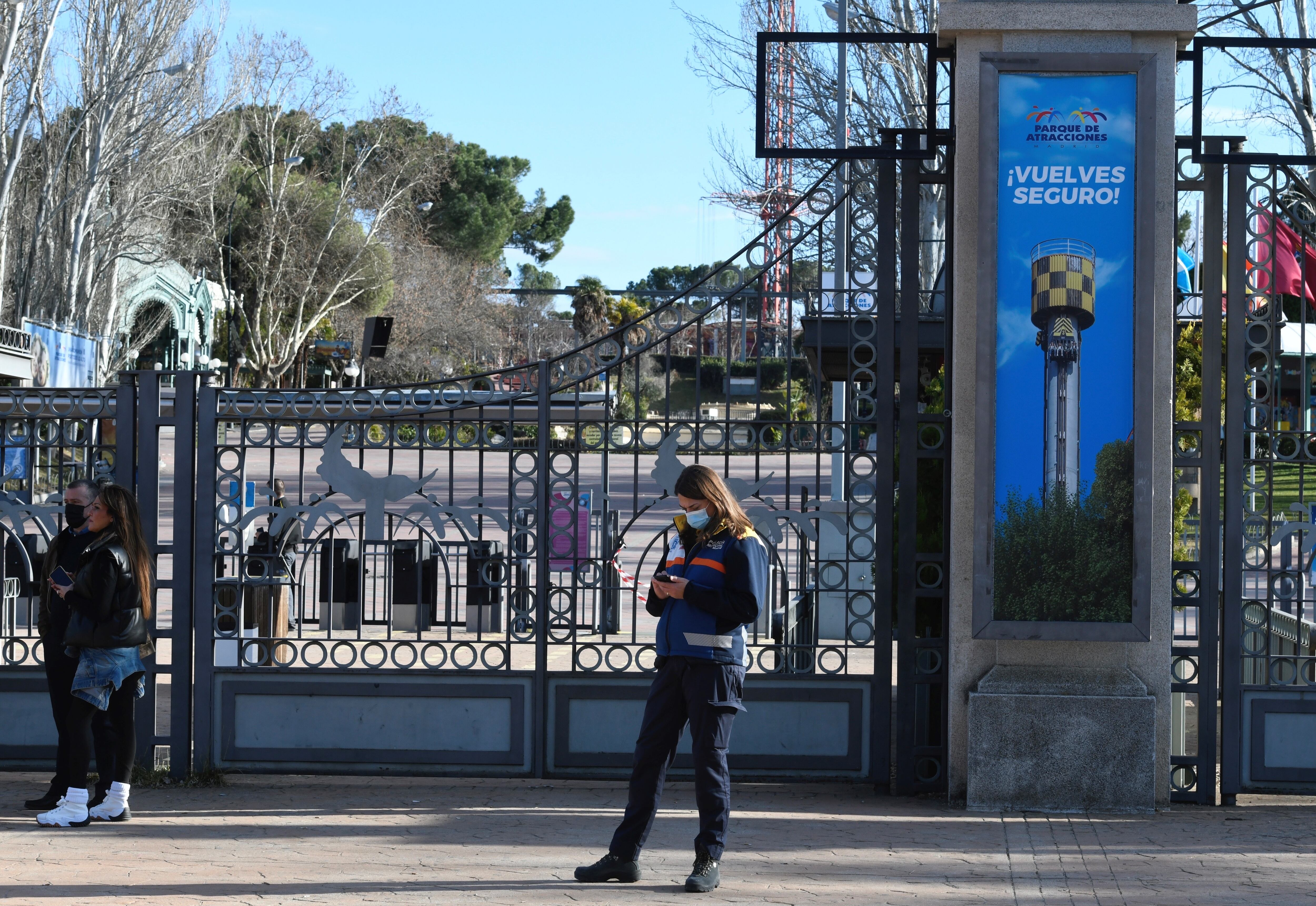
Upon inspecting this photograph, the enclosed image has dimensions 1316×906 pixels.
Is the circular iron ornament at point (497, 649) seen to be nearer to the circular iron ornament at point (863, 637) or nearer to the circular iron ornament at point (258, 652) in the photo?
the circular iron ornament at point (258, 652)

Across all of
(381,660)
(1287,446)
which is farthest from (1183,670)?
(381,660)

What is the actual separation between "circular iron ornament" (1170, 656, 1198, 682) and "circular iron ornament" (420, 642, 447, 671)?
3646 millimetres

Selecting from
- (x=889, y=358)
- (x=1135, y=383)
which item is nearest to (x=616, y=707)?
(x=889, y=358)

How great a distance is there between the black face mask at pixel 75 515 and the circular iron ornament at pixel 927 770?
4.26m

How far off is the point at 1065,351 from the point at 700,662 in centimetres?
256

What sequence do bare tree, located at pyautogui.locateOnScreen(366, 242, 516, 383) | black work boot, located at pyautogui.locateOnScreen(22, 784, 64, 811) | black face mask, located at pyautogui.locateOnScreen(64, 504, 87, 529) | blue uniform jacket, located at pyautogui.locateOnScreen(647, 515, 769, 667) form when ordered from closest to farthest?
blue uniform jacket, located at pyautogui.locateOnScreen(647, 515, 769, 667) < black work boot, located at pyautogui.locateOnScreen(22, 784, 64, 811) < black face mask, located at pyautogui.locateOnScreen(64, 504, 87, 529) < bare tree, located at pyautogui.locateOnScreen(366, 242, 516, 383)

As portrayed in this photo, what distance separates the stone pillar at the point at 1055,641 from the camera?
643 cm

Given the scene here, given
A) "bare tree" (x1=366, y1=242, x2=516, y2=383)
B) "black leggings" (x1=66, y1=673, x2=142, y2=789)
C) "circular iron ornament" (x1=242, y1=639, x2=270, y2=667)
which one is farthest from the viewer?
"bare tree" (x1=366, y1=242, x2=516, y2=383)

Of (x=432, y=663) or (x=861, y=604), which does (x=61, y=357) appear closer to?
(x=432, y=663)

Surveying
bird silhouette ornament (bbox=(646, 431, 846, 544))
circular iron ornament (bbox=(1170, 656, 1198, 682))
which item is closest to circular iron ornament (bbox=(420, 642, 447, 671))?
bird silhouette ornament (bbox=(646, 431, 846, 544))

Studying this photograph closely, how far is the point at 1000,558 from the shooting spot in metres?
6.46

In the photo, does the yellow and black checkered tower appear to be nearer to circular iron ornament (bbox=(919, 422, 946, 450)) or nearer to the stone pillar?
the stone pillar

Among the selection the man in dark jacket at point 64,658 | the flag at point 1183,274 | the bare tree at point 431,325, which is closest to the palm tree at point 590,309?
the bare tree at point 431,325

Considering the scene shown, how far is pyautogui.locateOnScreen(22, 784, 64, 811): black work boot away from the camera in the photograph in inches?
248
